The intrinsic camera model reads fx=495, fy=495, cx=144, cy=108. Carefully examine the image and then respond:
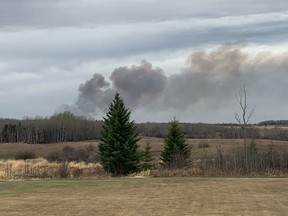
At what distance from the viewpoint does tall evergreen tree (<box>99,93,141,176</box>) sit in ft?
139

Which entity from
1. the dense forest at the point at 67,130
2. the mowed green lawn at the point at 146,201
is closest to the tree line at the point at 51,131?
the dense forest at the point at 67,130

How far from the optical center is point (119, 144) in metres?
42.9

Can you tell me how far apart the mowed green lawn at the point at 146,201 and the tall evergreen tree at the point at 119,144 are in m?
17.8

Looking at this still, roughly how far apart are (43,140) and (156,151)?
64690 mm

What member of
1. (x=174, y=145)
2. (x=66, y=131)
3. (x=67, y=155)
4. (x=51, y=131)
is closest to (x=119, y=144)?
(x=174, y=145)

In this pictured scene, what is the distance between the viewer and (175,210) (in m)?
15.4

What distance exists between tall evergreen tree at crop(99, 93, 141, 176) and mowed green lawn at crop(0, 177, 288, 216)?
1783 centimetres

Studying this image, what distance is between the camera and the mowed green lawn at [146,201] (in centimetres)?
1527

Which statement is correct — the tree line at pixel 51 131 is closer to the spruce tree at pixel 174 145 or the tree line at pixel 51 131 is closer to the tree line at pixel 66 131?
the tree line at pixel 66 131

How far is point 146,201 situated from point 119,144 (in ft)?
82.1

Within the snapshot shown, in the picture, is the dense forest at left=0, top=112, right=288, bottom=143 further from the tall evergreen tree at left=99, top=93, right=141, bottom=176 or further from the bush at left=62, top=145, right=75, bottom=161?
the tall evergreen tree at left=99, top=93, right=141, bottom=176

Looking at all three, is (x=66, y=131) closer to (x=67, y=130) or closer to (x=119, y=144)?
(x=67, y=130)

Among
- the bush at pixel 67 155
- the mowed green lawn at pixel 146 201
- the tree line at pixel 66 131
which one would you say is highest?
the tree line at pixel 66 131

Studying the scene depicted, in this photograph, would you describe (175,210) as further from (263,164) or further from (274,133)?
(274,133)
